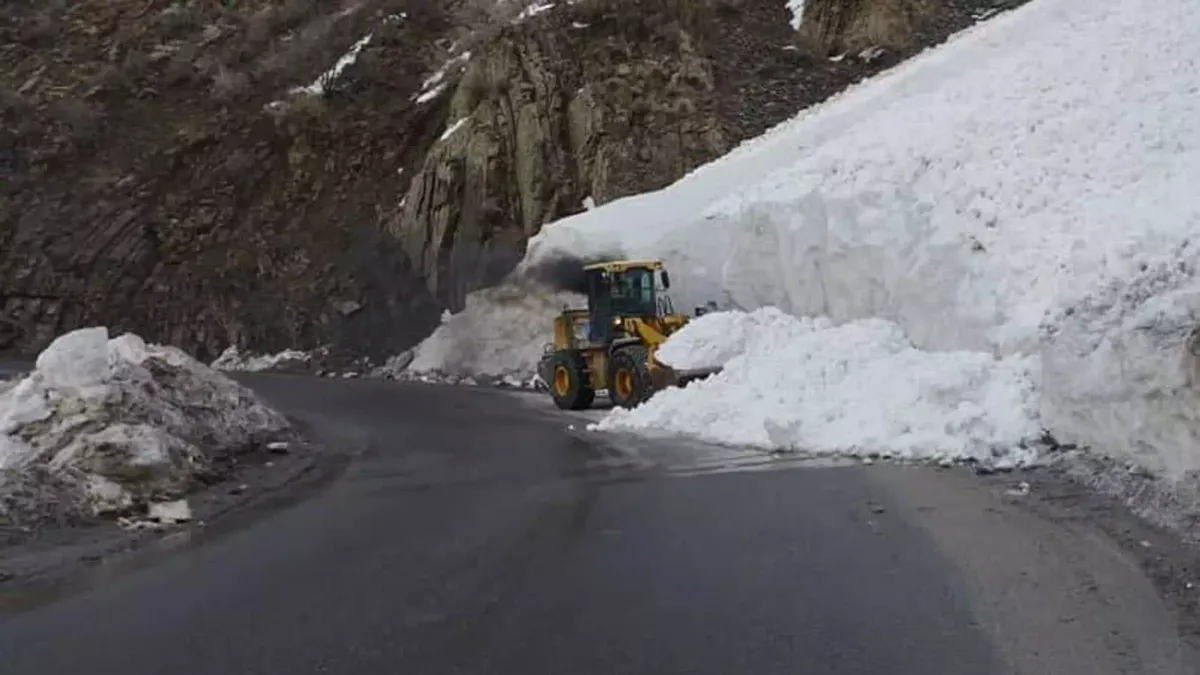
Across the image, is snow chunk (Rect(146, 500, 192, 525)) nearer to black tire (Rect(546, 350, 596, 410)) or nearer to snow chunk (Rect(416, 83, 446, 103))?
black tire (Rect(546, 350, 596, 410))

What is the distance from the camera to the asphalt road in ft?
17.2

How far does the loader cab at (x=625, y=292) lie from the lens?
19516 mm

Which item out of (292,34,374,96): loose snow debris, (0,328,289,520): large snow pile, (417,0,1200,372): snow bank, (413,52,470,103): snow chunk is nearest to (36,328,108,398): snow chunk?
(0,328,289,520): large snow pile

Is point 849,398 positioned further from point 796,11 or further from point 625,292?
point 796,11

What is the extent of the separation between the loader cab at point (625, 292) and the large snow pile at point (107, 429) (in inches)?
286

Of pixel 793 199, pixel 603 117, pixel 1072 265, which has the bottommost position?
pixel 1072 265

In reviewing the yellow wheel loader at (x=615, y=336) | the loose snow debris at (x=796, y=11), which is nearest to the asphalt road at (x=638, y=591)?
the yellow wheel loader at (x=615, y=336)

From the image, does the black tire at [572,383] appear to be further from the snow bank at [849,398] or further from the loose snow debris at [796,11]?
the loose snow debris at [796,11]

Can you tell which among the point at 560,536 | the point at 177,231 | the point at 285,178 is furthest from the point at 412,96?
the point at 560,536

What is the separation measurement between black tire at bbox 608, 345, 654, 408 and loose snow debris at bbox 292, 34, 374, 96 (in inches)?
1043

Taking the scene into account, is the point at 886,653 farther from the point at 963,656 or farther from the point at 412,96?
the point at 412,96

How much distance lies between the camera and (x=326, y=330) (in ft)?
→ 114

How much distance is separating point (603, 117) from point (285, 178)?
13.4 meters

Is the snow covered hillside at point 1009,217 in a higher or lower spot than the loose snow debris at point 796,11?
lower
